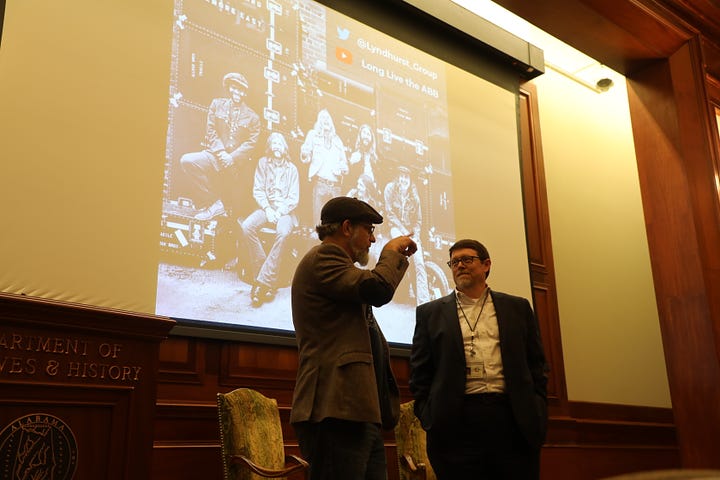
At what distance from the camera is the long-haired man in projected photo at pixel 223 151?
11.4 ft

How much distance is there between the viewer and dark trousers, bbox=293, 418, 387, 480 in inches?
83.9

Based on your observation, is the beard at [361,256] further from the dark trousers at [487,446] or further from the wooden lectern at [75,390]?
the dark trousers at [487,446]

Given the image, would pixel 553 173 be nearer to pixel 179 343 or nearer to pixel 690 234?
pixel 690 234

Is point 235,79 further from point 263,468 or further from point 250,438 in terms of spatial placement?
point 263,468

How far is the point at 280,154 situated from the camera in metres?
3.85

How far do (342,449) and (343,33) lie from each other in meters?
2.89

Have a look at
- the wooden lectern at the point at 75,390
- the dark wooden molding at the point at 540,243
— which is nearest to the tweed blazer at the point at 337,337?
the wooden lectern at the point at 75,390

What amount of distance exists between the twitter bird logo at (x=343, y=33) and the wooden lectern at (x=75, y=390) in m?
2.55

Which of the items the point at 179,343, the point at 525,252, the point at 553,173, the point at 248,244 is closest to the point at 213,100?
the point at 248,244

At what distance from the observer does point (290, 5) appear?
13.5 ft

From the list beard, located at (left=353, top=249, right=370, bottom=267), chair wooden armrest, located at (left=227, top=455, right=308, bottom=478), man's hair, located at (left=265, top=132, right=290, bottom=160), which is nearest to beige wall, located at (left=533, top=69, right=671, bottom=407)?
man's hair, located at (left=265, top=132, right=290, bottom=160)

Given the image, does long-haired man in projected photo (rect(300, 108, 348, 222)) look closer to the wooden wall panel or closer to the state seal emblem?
the wooden wall panel

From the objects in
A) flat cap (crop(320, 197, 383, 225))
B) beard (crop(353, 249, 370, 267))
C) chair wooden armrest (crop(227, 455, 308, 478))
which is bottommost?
chair wooden armrest (crop(227, 455, 308, 478))

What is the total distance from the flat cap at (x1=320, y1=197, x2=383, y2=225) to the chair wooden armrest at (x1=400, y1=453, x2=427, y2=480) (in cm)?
160
